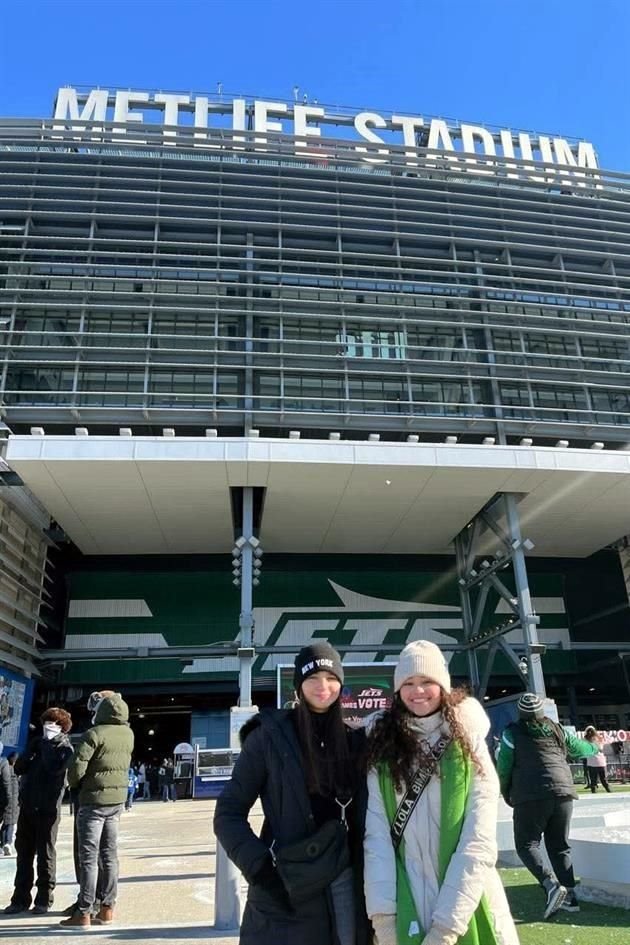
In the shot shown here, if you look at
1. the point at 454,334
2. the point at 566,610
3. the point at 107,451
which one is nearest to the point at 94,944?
the point at 107,451

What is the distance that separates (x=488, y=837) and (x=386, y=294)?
21.2 m

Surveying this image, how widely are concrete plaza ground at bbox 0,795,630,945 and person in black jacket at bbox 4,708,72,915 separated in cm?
23

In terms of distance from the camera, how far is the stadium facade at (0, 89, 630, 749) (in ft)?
66.5

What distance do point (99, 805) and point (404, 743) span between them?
3594mm

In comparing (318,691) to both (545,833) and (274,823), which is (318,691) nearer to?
(274,823)

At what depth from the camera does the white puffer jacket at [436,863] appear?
2203 millimetres

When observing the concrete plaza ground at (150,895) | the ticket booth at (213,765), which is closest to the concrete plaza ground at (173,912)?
the concrete plaza ground at (150,895)

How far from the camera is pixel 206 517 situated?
22562mm

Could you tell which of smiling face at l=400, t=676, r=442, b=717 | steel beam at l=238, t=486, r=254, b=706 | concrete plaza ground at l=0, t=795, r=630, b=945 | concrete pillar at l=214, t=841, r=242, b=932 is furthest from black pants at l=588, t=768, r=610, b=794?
smiling face at l=400, t=676, r=442, b=717

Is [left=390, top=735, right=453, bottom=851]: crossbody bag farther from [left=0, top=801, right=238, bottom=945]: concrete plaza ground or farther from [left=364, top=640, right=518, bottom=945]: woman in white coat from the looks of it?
[left=0, top=801, right=238, bottom=945]: concrete plaza ground

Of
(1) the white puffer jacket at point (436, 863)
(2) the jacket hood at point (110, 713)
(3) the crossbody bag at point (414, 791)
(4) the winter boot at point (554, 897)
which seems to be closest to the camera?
(1) the white puffer jacket at point (436, 863)

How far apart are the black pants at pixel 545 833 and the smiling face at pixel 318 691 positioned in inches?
106

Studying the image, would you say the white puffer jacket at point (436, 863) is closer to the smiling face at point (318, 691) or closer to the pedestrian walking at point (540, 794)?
the smiling face at point (318, 691)

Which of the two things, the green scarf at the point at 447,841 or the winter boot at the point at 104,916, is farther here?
the winter boot at the point at 104,916
